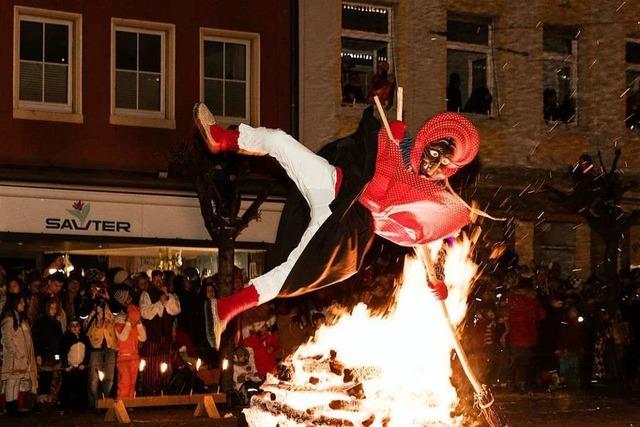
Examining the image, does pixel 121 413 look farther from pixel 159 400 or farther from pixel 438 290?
pixel 438 290

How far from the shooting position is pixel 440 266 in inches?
366

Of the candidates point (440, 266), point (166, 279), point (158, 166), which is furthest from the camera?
point (158, 166)

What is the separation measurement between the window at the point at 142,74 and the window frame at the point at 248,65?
57 centimetres

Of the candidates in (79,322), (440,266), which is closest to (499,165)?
(79,322)

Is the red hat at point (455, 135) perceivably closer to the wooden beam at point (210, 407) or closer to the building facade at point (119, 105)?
the wooden beam at point (210, 407)

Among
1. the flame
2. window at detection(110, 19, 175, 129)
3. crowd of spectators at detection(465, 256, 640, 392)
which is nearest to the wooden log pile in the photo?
the flame

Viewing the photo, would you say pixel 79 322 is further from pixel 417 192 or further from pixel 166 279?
pixel 417 192

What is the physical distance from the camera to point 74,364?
51.2 ft

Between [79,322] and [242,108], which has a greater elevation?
[242,108]

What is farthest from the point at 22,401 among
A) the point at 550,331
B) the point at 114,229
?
the point at 550,331

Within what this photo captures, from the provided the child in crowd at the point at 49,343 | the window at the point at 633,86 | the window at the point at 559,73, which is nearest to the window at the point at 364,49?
the window at the point at 559,73

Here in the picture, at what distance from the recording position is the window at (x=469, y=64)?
2331 cm

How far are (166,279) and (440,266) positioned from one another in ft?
27.9

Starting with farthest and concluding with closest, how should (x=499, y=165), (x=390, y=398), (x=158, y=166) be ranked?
(x=499, y=165), (x=158, y=166), (x=390, y=398)
